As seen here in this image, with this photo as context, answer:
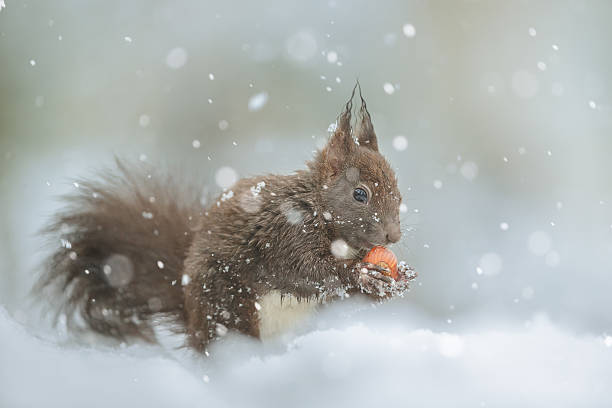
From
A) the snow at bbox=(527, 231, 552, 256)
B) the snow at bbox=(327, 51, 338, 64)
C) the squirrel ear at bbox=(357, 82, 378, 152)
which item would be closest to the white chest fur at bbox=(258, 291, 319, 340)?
the squirrel ear at bbox=(357, 82, 378, 152)

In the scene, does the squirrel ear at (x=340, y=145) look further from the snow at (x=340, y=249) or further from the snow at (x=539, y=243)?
the snow at (x=539, y=243)

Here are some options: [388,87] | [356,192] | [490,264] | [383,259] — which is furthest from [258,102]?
[490,264]

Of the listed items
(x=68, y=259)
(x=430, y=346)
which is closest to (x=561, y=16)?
(x=430, y=346)

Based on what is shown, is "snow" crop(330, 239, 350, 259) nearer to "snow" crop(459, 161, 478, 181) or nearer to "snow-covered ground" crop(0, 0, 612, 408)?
"snow-covered ground" crop(0, 0, 612, 408)

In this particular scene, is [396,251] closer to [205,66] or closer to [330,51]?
[330,51]

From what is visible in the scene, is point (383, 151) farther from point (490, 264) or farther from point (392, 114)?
point (490, 264)

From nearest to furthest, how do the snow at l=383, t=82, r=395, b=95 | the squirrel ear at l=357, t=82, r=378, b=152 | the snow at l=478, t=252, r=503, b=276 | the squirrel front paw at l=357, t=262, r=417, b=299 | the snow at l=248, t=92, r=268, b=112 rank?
1. the squirrel front paw at l=357, t=262, r=417, b=299
2. the squirrel ear at l=357, t=82, r=378, b=152
3. the snow at l=248, t=92, r=268, b=112
4. the snow at l=383, t=82, r=395, b=95
5. the snow at l=478, t=252, r=503, b=276

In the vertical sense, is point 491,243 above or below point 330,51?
below
